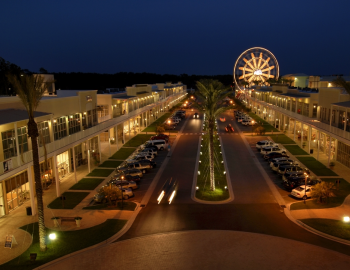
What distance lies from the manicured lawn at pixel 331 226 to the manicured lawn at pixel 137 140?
29870 millimetres

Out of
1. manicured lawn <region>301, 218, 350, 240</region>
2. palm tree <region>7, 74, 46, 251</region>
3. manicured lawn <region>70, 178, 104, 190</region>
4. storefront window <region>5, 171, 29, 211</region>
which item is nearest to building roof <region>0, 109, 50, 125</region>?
palm tree <region>7, 74, 46, 251</region>

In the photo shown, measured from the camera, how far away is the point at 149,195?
25.3m

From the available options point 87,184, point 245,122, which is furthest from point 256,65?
point 87,184

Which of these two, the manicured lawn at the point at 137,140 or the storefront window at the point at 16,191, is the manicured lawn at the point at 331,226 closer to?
the storefront window at the point at 16,191

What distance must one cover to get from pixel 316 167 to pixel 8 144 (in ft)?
91.2

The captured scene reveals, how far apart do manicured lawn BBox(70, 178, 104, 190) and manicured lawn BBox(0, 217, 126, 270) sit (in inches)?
292

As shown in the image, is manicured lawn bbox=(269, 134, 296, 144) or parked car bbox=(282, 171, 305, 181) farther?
manicured lawn bbox=(269, 134, 296, 144)

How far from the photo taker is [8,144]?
22281 mm

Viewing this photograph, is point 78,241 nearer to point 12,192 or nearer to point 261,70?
point 12,192

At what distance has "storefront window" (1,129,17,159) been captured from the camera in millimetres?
21859

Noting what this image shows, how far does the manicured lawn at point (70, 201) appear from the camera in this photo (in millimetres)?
23319

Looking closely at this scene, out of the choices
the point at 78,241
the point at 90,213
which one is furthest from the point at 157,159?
the point at 78,241

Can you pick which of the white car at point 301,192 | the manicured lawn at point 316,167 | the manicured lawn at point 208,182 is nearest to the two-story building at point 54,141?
the manicured lawn at point 208,182

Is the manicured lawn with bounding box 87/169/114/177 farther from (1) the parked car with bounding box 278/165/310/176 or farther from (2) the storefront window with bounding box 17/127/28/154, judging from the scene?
(1) the parked car with bounding box 278/165/310/176
